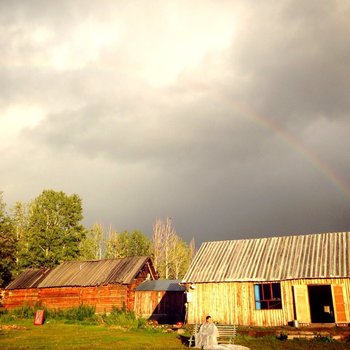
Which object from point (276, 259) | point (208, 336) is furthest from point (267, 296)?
point (208, 336)

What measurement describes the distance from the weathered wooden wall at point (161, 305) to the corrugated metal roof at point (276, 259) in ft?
24.5

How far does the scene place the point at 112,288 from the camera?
38219 mm

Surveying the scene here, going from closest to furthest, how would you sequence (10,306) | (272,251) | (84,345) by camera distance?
(84,345) → (272,251) → (10,306)

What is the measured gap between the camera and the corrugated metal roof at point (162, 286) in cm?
3609

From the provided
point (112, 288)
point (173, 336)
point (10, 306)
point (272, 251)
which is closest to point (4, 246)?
point (10, 306)

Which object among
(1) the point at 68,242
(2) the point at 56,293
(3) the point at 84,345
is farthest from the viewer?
(1) the point at 68,242

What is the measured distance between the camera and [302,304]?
2361 cm

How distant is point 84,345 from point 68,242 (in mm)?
46048

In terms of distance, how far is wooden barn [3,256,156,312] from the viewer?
124 ft

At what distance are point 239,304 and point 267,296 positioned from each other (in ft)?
6.42

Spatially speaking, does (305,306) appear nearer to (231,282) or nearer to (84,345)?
(231,282)

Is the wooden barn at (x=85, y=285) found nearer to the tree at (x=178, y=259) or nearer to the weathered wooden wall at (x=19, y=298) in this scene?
the weathered wooden wall at (x=19, y=298)

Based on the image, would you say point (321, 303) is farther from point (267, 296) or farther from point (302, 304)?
point (302, 304)

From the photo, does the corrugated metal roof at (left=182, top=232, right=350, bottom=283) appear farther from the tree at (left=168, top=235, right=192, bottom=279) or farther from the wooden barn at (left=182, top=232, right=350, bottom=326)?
the tree at (left=168, top=235, right=192, bottom=279)
